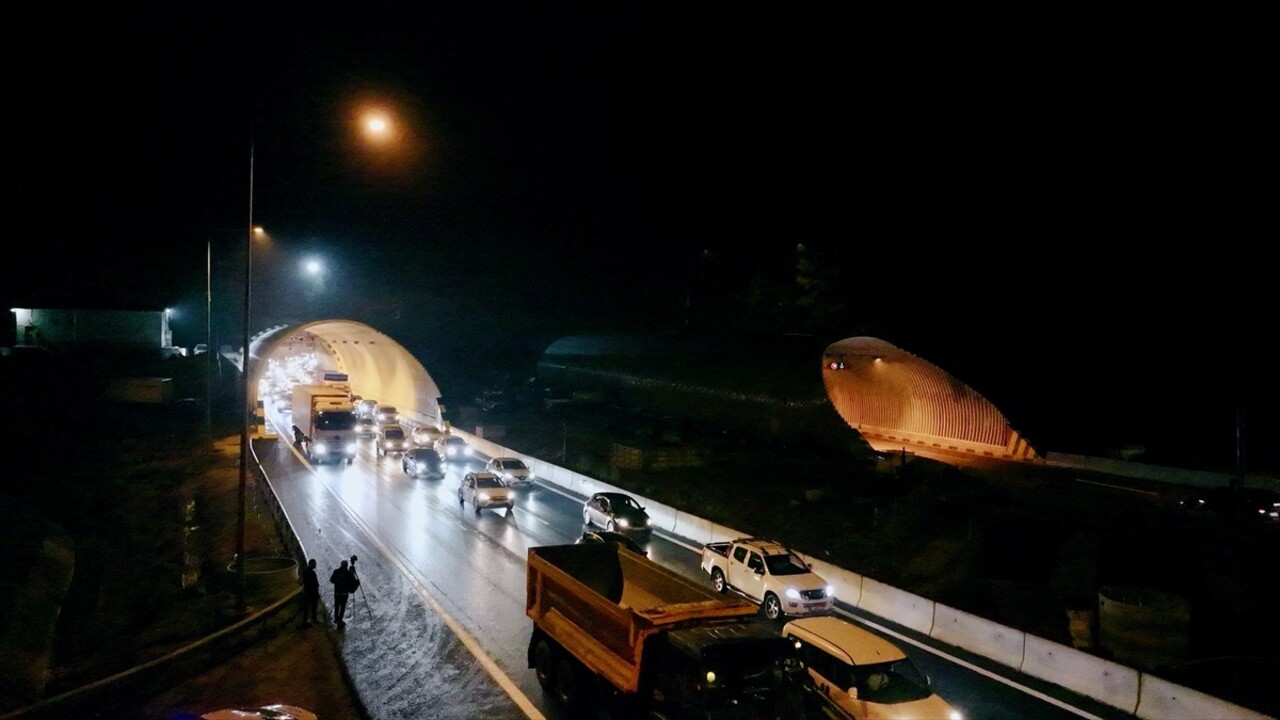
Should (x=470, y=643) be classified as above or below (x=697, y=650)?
below

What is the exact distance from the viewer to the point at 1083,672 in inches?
531

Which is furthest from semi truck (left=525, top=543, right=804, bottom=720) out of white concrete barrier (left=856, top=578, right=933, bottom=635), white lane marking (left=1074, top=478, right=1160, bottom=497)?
white lane marking (left=1074, top=478, right=1160, bottom=497)

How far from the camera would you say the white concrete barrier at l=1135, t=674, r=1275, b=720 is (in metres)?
11.5

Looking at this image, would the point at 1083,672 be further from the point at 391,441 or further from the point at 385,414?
the point at 385,414

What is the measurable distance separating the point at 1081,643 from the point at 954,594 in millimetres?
4381

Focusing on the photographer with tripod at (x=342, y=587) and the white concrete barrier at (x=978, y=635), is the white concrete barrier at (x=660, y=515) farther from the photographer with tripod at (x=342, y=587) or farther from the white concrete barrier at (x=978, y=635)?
the photographer with tripod at (x=342, y=587)

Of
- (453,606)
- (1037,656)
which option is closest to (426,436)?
(453,606)

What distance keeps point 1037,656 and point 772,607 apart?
5391 millimetres

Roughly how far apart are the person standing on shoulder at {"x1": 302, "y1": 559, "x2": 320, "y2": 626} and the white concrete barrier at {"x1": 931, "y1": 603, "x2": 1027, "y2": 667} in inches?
499

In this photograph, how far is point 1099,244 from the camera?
5212 cm

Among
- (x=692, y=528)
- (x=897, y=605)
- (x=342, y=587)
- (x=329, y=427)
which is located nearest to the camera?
(x=342, y=587)

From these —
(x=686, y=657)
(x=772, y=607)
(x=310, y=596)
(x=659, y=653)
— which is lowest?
(x=772, y=607)

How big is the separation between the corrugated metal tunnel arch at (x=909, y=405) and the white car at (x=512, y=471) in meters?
18.1

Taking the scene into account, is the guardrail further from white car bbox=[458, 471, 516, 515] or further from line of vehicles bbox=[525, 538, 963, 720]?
white car bbox=[458, 471, 516, 515]
